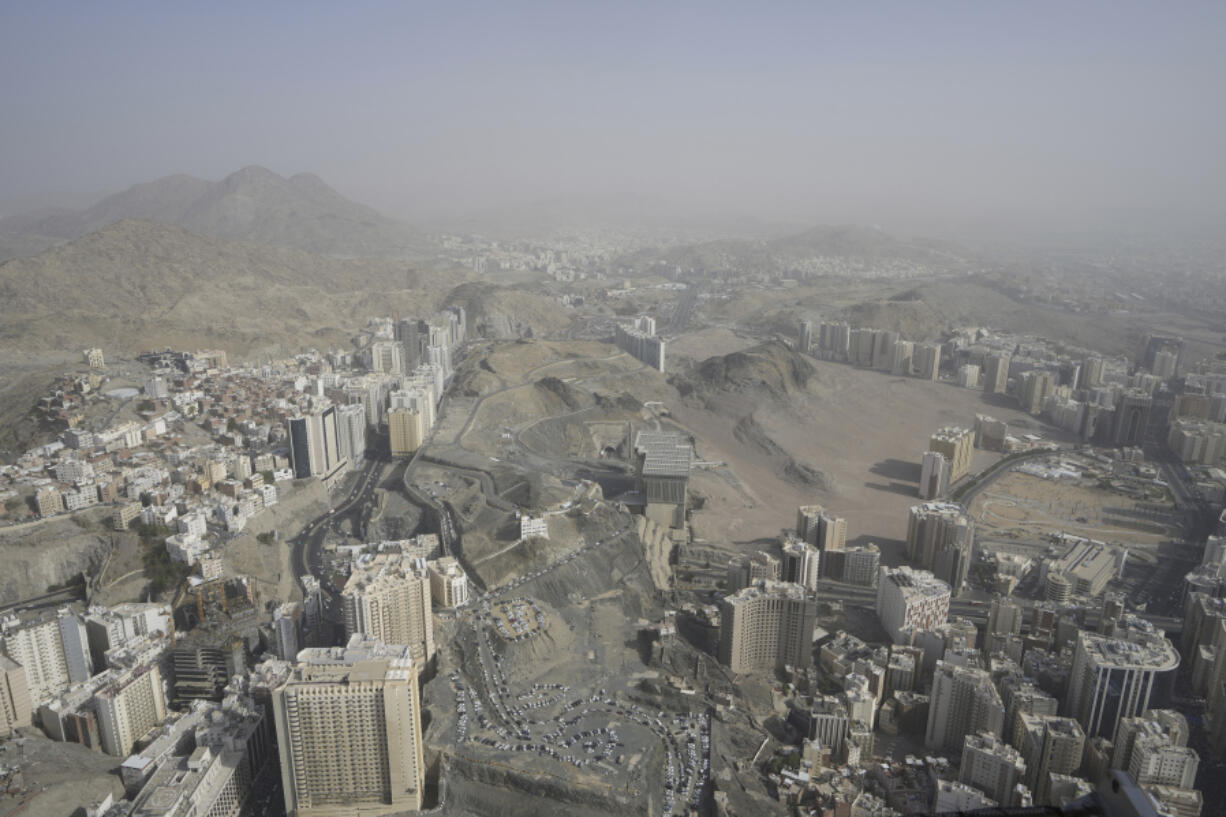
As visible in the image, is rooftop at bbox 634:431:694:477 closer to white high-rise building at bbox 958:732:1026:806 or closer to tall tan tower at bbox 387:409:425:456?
tall tan tower at bbox 387:409:425:456

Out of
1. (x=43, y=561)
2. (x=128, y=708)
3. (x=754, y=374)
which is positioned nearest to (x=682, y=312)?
(x=754, y=374)

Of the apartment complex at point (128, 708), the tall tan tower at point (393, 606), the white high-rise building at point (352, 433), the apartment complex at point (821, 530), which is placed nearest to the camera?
the apartment complex at point (128, 708)

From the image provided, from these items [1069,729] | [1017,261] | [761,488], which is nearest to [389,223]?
[1017,261]

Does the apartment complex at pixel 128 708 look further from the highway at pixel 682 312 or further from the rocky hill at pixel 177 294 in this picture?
the highway at pixel 682 312

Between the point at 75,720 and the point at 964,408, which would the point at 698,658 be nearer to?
the point at 75,720

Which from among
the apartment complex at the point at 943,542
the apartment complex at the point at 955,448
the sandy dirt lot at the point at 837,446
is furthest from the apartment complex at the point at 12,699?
the apartment complex at the point at 955,448

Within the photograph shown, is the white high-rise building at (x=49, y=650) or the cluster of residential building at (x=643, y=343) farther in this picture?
the cluster of residential building at (x=643, y=343)

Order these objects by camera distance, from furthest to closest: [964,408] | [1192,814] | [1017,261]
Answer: [1017,261] < [964,408] < [1192,814]

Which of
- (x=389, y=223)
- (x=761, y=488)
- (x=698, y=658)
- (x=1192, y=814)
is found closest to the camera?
(x=1192, y=814)
